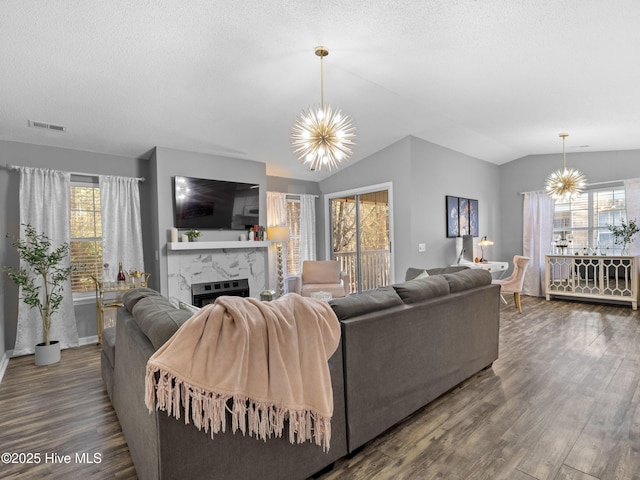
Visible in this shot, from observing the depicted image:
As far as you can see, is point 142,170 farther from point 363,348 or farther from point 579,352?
point 579,352

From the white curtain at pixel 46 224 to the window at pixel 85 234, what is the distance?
0.48ft

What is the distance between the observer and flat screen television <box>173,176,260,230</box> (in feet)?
14.7

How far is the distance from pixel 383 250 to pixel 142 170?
12.5 ft

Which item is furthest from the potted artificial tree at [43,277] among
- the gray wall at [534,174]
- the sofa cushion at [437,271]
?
the gray wall at [534,174]

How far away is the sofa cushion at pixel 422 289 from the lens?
2256 mm

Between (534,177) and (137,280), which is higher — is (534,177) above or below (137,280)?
above

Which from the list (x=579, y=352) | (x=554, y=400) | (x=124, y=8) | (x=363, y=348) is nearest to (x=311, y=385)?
(x=363, y=348)

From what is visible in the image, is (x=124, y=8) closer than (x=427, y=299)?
Yes

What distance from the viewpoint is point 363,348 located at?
1.90 meters

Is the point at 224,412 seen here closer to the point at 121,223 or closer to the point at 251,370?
the point at 251,370

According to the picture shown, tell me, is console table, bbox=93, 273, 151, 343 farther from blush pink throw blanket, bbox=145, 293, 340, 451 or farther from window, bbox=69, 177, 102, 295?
blush pink throw blanket, bbox=145, 293, 340, 451

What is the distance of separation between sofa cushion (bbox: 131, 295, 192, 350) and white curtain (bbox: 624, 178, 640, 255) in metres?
7.08

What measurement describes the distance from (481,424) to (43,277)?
444cm

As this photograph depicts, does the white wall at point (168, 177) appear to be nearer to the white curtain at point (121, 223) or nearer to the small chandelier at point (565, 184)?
the white curtain at point (121, 223)
